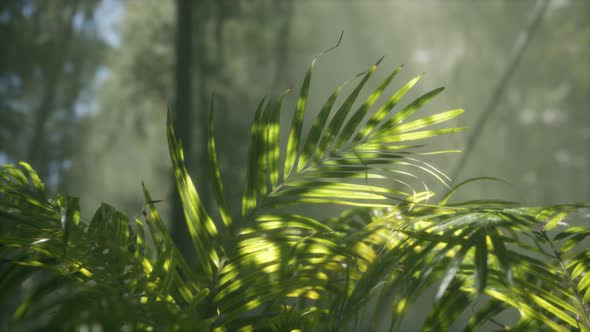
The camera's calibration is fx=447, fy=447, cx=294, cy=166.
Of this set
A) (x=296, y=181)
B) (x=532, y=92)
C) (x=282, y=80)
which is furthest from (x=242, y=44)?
(x=532, y=92)

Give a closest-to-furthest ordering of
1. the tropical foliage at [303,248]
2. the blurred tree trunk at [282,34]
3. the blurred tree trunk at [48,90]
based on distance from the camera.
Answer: the tropical foliage at [303,248] < the blurred tree trunk at [282,34] < the blurred tree trunk at [48,90]

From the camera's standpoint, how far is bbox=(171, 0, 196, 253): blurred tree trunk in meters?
4.79

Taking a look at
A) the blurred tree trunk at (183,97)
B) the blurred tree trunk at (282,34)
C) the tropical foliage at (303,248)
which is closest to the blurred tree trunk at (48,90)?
the blurred tree trunk at (282,34)

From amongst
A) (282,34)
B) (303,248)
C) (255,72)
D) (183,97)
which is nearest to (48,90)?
(255,72)

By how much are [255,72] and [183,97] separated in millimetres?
6319

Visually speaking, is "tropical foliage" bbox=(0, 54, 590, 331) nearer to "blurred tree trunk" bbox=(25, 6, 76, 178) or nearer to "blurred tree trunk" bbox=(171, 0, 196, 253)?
"blurred tree trunk" bbox=(171, 0, 196, 253)

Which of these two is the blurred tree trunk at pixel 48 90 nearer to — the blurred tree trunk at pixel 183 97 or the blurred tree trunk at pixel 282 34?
the blurred tree trunk at pixel 282 34

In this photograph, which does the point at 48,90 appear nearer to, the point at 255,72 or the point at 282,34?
the point at 255,72

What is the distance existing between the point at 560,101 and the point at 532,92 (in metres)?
1.12

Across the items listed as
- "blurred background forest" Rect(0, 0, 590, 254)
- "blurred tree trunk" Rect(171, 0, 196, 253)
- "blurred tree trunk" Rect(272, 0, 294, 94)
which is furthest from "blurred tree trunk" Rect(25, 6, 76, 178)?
"blurred tree trunk" Rect(171, 0, 196, 253)

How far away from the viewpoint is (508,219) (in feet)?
3.10

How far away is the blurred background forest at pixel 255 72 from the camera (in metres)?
8.92

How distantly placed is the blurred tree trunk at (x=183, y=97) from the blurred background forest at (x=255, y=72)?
0.02 metres

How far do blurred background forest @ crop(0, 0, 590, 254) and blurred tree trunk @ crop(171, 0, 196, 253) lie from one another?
0.05 feet
